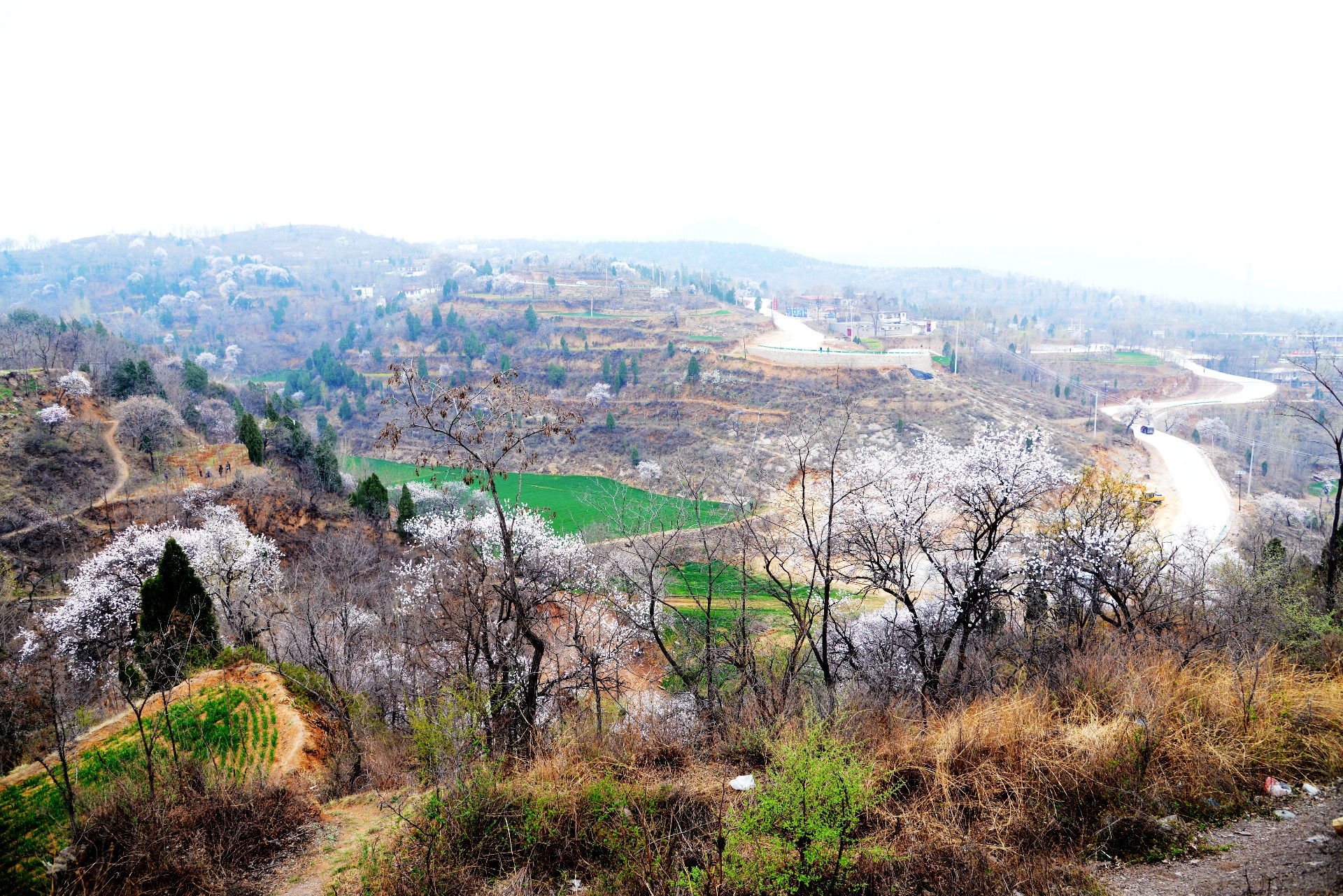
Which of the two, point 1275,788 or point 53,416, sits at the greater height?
point 1275,788

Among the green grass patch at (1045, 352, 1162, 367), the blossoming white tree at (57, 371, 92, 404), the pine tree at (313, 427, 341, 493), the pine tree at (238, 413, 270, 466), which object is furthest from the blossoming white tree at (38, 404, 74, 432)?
the green grass patch at (1045, 352, 1162, 367)

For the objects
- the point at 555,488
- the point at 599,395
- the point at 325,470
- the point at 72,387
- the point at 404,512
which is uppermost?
the point at 72,387

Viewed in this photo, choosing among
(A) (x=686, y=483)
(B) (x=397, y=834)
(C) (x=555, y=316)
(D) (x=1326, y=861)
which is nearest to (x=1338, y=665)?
(D) (x=1326, y=861)

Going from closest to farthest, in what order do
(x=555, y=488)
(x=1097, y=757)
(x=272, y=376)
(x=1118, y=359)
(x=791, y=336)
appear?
(x=1097, y=757) < (x=555, y=488) < (x=1118, y=359) < (x=791, y=336) < (x=272, y=376)

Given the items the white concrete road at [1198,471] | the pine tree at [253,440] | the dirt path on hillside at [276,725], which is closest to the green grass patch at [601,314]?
the pine tree at [253,440]

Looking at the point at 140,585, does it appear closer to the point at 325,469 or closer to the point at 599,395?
the point at 325,469

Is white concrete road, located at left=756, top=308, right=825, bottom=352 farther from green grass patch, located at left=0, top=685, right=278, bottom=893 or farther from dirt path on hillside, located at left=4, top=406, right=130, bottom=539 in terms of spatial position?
green grass patch, located at left=0, top=685, right=278, bottom=893

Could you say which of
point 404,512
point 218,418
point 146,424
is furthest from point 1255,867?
point 218,418
